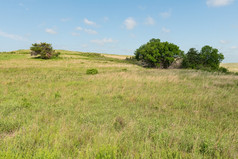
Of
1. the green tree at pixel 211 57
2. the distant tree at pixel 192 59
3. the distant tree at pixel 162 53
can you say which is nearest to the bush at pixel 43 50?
the distant tree at pixel 162 53

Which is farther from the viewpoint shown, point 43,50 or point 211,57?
point 43,50

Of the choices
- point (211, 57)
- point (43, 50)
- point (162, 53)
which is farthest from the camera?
point (43, 50)

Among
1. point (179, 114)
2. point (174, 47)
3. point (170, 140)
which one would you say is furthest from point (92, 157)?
point (174, 47)

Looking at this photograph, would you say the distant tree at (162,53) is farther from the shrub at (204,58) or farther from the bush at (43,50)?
the bush at (43,50)

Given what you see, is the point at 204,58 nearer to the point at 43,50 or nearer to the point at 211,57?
the point at 211,57

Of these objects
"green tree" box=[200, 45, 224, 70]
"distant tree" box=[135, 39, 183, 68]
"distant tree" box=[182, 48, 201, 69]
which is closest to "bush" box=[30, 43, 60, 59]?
"distant tree" box=[135, 39, 183, 68]

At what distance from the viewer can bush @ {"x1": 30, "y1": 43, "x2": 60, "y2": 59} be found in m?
44.7

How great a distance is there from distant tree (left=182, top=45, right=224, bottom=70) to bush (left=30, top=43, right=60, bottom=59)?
4576 cm

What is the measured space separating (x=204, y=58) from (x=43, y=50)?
168 ft

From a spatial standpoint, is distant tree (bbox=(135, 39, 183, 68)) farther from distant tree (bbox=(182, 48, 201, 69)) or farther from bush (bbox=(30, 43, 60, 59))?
bush (bbox=(30, 43, 60, 59))

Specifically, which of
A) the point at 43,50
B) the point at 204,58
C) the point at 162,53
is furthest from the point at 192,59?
the point at 43,50

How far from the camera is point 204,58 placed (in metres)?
36.8

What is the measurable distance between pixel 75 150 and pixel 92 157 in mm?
552

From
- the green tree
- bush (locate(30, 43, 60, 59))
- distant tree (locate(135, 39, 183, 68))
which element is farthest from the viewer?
bush (locate(30, 43, 60, 59))
